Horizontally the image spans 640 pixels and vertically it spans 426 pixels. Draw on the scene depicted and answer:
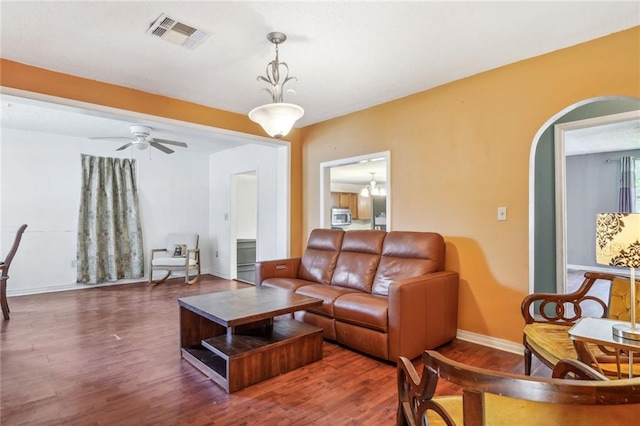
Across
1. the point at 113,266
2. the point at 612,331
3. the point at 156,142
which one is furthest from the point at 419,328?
the point at 113,266

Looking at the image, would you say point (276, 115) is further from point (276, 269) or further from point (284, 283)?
point (276, 269)

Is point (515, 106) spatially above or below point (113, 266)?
above

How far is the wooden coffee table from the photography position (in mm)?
2232

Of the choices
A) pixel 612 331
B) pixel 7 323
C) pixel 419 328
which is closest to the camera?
pixel 612 331

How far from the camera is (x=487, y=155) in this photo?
9.84 feet

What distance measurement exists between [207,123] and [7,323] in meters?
3.06

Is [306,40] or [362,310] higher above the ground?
[306,40]

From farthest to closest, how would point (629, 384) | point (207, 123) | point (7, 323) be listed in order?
point (207, 123), point (7, 323), point (629, 384)

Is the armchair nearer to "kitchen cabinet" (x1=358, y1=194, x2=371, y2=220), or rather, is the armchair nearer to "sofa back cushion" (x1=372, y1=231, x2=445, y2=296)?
"sofa back cushion" (x1=372, y1=231, x2=445, y2=296)

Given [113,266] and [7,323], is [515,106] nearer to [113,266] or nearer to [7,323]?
[7,323]

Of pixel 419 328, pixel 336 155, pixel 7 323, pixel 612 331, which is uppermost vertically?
pixel 336 155

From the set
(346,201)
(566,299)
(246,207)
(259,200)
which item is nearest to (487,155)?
(566,299)

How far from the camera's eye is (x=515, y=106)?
2.84 metres

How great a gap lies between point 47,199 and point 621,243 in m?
6.78
